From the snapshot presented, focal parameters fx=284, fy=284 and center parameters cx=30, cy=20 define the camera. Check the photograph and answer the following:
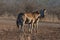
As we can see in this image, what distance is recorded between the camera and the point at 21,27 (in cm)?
1656

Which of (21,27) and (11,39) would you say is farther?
(21,27)

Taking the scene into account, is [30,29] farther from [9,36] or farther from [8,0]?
[8,0]

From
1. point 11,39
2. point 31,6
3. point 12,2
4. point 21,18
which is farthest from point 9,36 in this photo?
point 12,2

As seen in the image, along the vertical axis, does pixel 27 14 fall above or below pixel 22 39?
above

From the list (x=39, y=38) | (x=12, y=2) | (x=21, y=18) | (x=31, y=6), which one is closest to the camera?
(x=39, y=38)

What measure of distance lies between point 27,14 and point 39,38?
119 inches

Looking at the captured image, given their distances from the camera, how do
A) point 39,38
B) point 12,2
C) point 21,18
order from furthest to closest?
point 12,2
point 21,18
point 39,38

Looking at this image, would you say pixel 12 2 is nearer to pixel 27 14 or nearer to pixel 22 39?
pixel 27 14

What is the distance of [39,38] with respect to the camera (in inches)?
557

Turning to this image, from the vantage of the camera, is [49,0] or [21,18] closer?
[21,18]

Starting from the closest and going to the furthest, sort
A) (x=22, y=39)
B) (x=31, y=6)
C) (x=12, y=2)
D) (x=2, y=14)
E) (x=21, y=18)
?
1. (x=22, y=39)
2. (x=21, y=18)
3. (x=2, y=14)
4. (x=31, y=6)
5. (x=12, y=2)

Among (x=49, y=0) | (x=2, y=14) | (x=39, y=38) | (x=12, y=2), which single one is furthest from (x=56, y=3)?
(x=39, y=38)

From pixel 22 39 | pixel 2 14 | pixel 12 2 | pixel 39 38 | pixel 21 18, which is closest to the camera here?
pixel 22 39

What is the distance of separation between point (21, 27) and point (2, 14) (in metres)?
15.6
